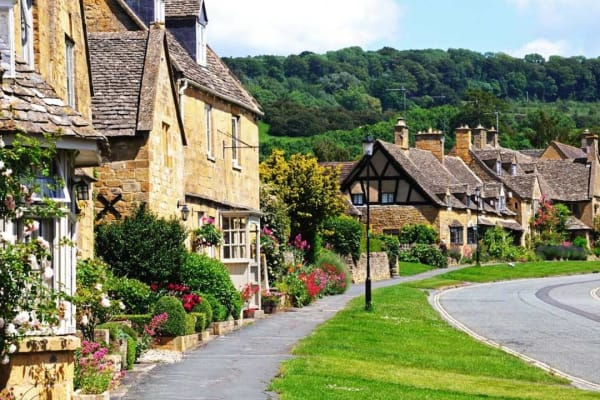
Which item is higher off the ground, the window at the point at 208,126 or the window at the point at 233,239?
the window at the point at 208,126

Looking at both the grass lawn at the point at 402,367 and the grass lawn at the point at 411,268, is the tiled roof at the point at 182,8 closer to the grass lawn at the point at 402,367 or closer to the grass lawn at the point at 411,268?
the grass lawn at the point at 402,367

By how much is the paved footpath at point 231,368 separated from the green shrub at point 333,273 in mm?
15847

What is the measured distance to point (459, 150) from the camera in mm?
96250

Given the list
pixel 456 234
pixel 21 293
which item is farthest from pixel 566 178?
pixel 21 293

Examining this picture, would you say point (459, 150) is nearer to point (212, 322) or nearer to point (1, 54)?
point (212, 322)

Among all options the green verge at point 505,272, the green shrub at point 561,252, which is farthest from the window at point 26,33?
the green shrub at point 561,252

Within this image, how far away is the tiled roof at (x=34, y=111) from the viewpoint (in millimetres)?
12617

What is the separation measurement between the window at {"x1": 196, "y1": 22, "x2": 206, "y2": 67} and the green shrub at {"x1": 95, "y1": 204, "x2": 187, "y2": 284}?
Answer: 11436 millimetres

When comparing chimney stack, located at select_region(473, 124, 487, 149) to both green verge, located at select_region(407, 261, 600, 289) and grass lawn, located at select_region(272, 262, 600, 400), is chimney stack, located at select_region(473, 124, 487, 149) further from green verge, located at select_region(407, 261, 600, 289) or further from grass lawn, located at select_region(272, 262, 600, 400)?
grass lawn, located at select_region(272, 262, 600, 400)

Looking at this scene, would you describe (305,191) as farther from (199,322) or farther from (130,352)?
(130,352)

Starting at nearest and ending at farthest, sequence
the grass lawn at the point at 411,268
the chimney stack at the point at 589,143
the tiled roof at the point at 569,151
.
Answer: the grass lawn at the point at 411,268
the chimney stack at the point at 589,143
the tiled roof at the point at 569,151

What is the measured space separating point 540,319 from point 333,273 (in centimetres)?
1241

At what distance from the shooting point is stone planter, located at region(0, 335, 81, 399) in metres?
12.9

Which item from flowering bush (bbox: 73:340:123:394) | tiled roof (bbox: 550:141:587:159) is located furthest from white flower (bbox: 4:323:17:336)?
tiled roof (bbox: 550:141:587:159)
